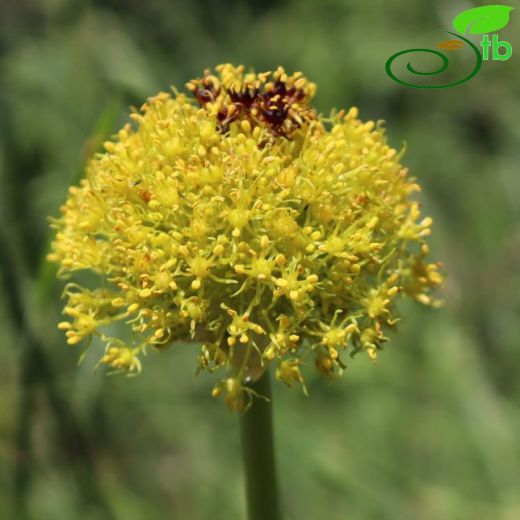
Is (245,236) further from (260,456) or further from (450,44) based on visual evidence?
(450,44)

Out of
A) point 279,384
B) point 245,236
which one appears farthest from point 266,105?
point 279,384

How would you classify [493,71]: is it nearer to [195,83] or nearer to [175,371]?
[175,371]

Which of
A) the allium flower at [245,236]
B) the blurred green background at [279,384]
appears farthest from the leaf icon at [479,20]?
the allium flower at [245,236]

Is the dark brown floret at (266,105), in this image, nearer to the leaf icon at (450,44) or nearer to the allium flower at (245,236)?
the allium flower at (245,236)

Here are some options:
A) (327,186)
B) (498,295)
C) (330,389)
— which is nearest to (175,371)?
(330,389)

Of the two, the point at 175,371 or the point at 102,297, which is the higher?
the point at 175,371

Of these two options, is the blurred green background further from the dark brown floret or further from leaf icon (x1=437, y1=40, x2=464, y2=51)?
→ the dark brown floret
